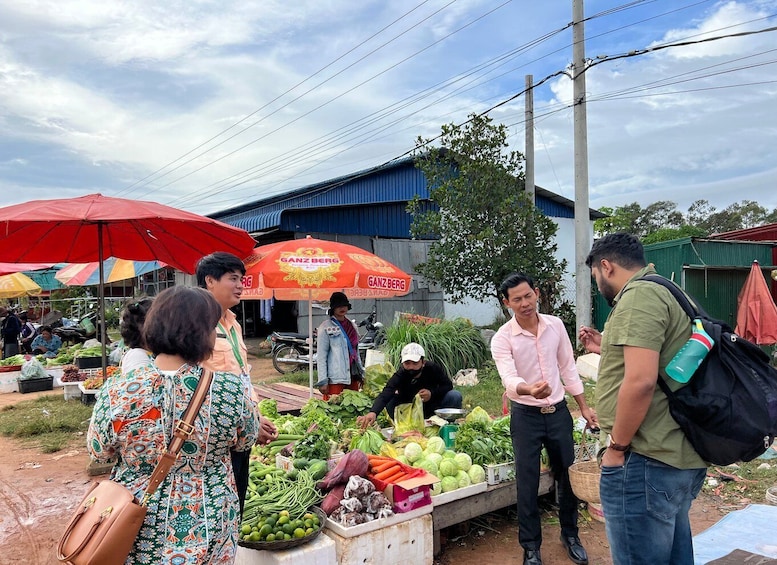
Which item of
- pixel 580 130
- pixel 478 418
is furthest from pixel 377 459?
pixel 580 130

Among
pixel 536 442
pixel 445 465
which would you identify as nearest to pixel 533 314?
pixel 536 442

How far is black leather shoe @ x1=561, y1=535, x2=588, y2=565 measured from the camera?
11.8 feet

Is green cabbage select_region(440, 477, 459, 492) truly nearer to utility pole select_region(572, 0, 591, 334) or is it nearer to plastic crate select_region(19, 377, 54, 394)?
utility pole select_region(572, 0, 591, 334)

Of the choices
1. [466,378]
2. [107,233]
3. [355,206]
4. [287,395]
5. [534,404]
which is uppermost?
[355,206]

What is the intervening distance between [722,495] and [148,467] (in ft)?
16.4

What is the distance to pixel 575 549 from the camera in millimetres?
3639

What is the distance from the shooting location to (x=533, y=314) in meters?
3.53

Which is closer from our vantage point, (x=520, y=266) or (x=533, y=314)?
(x=533, y=314)

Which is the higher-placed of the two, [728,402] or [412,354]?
[728,402]

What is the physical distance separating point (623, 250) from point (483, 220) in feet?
28.3

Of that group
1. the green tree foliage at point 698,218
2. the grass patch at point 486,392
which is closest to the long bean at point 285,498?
the grass patch at point 486,392

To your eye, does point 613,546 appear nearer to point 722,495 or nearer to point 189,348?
point 189,348

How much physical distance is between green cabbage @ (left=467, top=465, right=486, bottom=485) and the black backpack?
215 cm

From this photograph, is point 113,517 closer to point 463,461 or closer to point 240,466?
point 240,466
